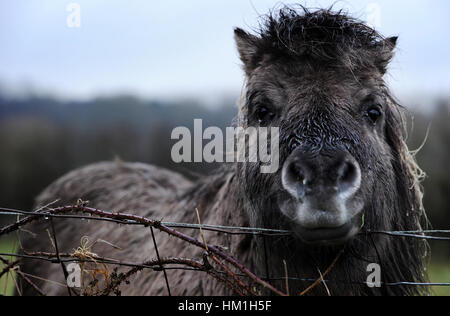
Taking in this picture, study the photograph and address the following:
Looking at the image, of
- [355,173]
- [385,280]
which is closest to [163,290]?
[385,280]

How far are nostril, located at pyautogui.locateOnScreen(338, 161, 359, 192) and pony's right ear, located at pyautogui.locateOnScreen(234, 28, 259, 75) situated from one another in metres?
1.52

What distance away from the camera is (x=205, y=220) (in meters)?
3.97

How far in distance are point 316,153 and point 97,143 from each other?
83.2 feet

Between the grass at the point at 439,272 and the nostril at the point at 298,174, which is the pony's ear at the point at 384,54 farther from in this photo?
the grass at the point at 439,272

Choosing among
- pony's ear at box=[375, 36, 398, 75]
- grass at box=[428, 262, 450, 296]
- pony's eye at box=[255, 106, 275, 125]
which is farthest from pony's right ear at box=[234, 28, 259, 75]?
grass at box=[428, 262, 450, 296]

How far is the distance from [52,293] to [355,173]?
3.79 metres

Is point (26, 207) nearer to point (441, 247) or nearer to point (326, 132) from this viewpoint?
point (441, 247)

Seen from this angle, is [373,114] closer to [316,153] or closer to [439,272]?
[316,153]

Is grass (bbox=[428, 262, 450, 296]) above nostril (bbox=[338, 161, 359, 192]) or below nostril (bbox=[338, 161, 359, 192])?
below

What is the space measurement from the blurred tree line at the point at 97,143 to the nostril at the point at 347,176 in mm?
12638

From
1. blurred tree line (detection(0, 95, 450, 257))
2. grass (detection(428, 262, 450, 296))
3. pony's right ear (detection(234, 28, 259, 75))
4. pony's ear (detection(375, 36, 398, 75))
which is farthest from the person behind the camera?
blurred tree line (detection(0, 95, 450, 257))

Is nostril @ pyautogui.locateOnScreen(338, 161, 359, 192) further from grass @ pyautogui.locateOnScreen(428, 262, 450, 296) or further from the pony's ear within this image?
grass @ pyautogui.locateOnScreen(428, 262, 450, 296)

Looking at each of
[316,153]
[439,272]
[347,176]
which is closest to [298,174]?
[316,153]

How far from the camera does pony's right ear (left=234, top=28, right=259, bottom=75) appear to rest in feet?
12.1
